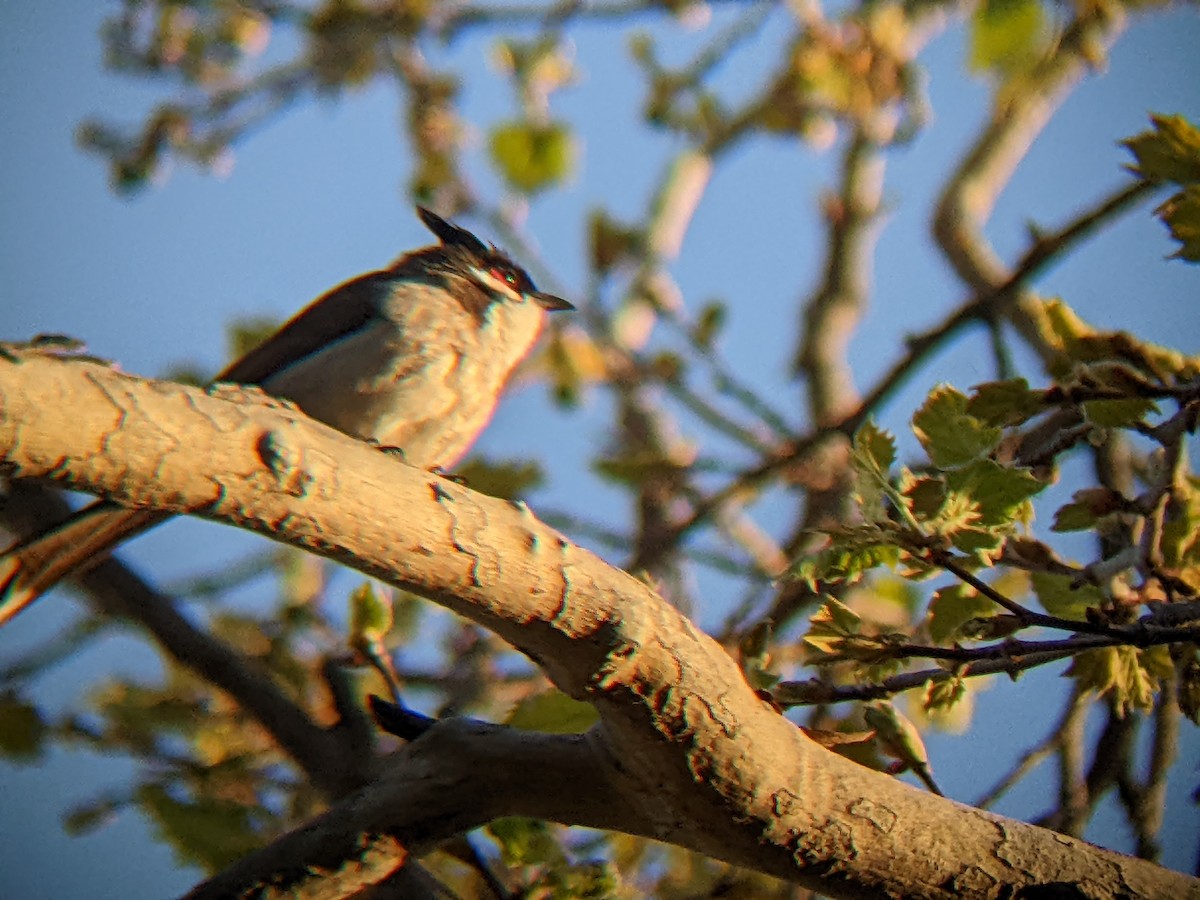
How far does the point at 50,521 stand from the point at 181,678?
5.86 feet

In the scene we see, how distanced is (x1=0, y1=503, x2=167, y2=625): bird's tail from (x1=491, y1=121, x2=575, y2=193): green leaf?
206cm

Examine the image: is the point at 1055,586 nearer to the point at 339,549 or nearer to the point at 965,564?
the point at 965,564

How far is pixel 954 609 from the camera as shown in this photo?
74.0 inches

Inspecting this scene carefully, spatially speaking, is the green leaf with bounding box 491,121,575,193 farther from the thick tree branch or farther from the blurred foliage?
the thick tree branch

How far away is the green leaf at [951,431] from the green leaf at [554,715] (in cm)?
82

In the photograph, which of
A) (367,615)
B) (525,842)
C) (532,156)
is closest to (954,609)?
(525,842)

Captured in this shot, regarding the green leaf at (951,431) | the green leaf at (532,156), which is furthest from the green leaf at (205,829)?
the green leaf at (532,156)

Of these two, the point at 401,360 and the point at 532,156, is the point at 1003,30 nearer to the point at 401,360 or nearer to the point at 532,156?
the point at 532,156

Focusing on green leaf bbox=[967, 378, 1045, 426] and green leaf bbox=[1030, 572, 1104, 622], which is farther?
green leaf bbox=[1030, 572, 1104, 622]

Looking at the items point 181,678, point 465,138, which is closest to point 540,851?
point 181,678

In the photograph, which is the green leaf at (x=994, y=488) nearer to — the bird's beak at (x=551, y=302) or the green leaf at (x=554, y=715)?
the green leaf at (x=554, y=715)

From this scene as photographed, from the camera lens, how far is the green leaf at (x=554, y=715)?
2139 millimetres

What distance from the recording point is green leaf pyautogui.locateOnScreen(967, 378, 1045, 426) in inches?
67.6

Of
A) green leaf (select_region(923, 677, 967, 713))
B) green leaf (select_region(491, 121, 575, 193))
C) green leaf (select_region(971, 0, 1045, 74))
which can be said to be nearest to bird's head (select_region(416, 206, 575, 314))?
green leaf (select_region(491, 121, 575, 193))
